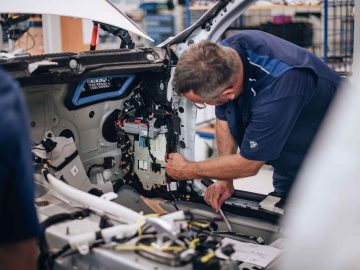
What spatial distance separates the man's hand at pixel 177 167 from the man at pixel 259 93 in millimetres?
14

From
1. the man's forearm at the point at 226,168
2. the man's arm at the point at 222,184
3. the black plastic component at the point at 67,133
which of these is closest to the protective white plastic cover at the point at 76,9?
the black plastic component at the point at 67,133

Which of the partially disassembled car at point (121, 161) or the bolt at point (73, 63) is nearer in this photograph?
the partially disassembled car at point (121, 161)

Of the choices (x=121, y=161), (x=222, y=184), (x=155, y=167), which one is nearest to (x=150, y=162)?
(x=155, y=167)

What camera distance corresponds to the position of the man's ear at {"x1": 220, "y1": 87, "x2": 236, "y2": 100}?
8.95ft

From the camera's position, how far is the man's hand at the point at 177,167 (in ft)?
10.4

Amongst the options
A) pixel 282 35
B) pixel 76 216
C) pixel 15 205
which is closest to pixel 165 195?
pixel 76 216

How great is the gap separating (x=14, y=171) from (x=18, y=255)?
0.96 feet

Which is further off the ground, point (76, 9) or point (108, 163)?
point (76, 9)

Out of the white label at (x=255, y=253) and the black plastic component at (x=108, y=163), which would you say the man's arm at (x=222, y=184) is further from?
the black plastic component at (x=108, y=163)

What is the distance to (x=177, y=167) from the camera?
127 inches

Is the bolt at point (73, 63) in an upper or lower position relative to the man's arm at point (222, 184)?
upper

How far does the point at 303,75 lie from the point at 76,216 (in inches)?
52.7

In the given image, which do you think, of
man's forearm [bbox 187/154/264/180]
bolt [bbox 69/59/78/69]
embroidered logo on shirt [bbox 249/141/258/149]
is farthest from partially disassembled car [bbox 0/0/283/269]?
embroidered logo on shirt [bbox 249/141/258/149]

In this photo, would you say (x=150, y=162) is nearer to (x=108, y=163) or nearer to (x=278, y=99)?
(x=108, y=163)
